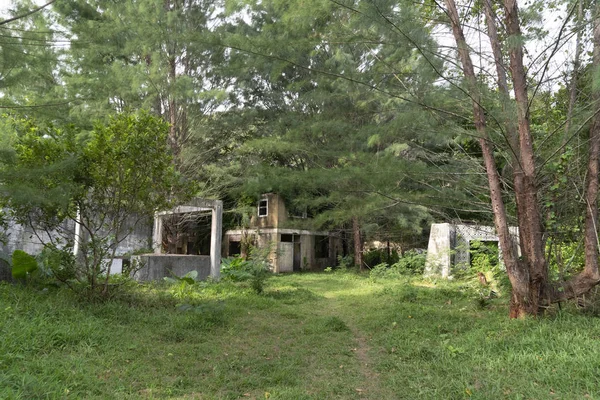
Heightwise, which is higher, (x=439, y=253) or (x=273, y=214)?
(x=273, y=214)

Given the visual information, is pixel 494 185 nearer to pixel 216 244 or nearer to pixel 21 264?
pixel 216 244

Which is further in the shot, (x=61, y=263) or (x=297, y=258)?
Result: (x=297, y=258)

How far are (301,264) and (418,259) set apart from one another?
646 cm

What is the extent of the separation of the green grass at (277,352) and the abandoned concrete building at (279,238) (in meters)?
10.8

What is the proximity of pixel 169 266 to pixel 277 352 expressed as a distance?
592cm

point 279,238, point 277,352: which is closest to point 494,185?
point 277,352

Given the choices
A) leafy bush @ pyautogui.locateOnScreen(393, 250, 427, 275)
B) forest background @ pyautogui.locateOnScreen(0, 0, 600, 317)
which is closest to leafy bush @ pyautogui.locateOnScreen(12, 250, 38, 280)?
forest background @ pyautogui.locateOnScreen(0, 0, 600, 317)

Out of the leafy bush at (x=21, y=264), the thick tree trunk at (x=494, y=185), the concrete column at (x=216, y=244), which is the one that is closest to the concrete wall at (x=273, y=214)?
the concrete column at (x=216, y=244)

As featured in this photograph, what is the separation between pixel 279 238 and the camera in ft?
59.9

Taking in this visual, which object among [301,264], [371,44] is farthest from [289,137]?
[301,264]

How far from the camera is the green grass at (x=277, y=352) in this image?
142 inches

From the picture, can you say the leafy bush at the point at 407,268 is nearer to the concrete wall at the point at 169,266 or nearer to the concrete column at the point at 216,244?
the concrete column at the point at 216,244

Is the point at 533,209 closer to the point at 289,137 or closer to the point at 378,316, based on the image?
the point at 378,316

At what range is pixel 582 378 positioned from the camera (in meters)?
3.65
